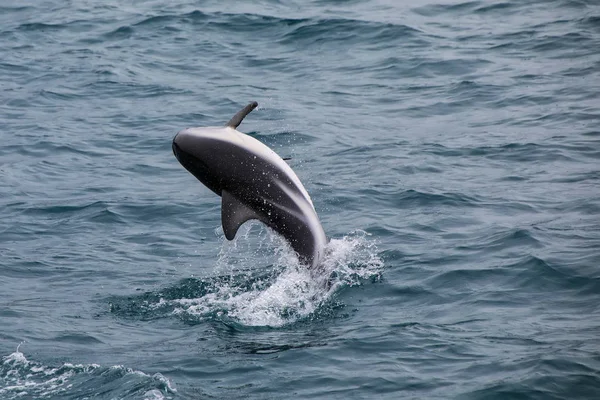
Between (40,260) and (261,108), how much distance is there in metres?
7.45

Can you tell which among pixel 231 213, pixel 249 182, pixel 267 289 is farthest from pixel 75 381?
pixel 267 289

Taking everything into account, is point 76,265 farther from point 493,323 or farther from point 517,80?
point 517,80

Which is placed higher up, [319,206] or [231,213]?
[231,213]

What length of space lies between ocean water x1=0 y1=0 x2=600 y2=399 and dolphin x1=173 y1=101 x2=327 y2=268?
61 cm

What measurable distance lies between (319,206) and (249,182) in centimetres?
419

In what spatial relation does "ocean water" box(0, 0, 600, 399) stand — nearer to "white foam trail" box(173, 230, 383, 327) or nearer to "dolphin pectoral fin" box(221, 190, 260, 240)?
"white foam trail" box(173, 230, 383, 327)

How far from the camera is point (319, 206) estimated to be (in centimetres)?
1689

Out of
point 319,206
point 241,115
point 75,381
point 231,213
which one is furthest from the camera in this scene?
point 319,206

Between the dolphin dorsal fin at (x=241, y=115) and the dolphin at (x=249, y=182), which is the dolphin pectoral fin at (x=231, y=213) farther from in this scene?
the dolphin dorsal fin at (x=241, y=115)

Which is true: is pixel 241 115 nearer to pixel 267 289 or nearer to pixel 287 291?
pixel 287 291

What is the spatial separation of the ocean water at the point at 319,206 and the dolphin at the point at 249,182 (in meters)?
0.61

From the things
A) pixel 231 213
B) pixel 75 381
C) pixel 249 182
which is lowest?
pixel 75 381

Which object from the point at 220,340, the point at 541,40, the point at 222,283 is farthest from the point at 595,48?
the point at 220,340

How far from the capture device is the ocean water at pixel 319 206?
11664 millimetres
